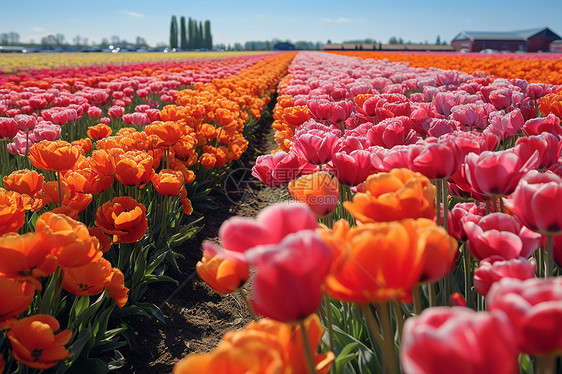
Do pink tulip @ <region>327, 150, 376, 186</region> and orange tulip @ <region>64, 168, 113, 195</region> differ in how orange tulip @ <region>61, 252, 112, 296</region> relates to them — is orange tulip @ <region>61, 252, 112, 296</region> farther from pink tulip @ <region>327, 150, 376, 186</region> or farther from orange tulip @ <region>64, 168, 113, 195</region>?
pink tulip @ <region>327, 150, 376, 186</region>

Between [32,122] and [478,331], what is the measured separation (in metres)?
4.20

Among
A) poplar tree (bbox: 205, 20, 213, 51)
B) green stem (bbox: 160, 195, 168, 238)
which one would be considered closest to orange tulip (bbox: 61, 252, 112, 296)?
green stem (bbox: 160, 195, 168, 238)

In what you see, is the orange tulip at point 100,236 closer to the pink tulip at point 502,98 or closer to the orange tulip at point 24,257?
the orange tulip at point 24,257

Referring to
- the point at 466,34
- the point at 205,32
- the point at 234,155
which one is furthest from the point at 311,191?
the point at 205,32

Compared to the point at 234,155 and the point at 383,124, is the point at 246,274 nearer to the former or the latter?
the point at 383,124

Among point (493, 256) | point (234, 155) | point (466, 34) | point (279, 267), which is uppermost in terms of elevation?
point (466, 34)

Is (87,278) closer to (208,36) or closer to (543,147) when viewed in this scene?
(543,147)

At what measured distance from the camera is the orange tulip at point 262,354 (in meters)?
0.57

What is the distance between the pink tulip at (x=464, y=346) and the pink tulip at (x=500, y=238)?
Answer: 1.67ft

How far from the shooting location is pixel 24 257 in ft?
3.93

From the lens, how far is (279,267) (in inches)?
24.1

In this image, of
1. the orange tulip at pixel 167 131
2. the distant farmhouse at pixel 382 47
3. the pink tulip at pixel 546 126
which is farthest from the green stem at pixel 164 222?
the distant farmhouse at pixel 382 47

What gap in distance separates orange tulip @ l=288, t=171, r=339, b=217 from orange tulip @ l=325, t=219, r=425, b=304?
0.56 m

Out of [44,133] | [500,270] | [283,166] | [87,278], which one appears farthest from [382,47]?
[500,270]
